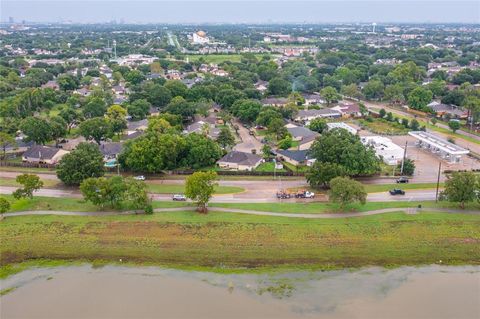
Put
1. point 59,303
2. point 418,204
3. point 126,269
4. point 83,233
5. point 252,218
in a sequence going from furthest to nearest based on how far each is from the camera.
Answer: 1. point 418,204
2. point 252,218
3. point 83,233
4. point 126,269
5. point 59,303

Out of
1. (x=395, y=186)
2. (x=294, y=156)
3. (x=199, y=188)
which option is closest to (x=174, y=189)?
(x=199, y=188)

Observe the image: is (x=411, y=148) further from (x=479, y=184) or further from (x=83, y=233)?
(x=83, y=233)

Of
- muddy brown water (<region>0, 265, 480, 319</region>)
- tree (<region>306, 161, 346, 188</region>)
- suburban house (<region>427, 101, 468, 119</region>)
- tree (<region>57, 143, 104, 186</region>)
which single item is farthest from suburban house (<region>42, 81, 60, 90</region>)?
muddy brown water (<region>0, 265, 480, 319</region>)

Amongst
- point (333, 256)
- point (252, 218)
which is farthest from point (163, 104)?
point (333, 256)

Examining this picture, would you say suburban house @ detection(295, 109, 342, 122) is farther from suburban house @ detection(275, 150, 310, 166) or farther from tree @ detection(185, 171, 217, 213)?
tree @ detection(185, 171, 217, 213)

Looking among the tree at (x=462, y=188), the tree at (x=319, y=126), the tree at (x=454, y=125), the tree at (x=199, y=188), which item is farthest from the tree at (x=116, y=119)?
the tree at (x=454, y=125)
